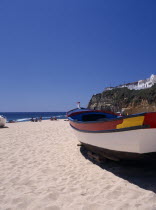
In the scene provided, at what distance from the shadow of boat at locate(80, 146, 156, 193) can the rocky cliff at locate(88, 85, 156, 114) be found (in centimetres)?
3002

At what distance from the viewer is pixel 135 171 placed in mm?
4199

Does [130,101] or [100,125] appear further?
[130,101]

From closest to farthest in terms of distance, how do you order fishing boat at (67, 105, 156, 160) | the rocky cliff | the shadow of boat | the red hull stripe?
fishing boat at (67, 105, 156, 160) < the shadow of boat < the red hull stripe < the rocky cliff

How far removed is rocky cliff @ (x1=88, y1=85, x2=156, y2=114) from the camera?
34287mm

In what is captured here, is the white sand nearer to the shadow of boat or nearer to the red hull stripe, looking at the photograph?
the shadow of boat

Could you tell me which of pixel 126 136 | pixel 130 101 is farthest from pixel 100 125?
pixel 130 101

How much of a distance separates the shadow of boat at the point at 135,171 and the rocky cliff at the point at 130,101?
30021 mm

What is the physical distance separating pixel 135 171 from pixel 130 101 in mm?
38040

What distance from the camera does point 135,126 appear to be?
3334 millimetres

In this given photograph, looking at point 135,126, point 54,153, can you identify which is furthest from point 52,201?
point 54,153

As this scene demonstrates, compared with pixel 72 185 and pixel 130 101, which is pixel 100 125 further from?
pixel 130 101

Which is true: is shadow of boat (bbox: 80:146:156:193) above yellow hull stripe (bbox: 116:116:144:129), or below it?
below

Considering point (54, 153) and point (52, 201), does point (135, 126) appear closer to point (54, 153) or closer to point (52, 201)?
point (52, 201)

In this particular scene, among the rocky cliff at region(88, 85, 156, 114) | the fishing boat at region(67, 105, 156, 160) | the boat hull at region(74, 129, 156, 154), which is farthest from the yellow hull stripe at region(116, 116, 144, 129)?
the rocky cliff at region(88, 85, 156, 114)
